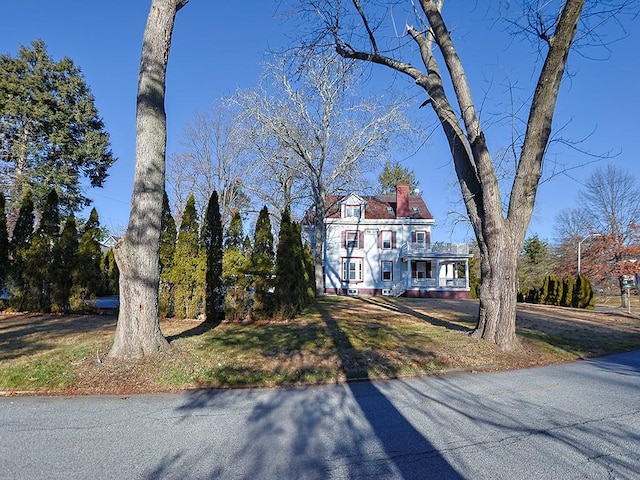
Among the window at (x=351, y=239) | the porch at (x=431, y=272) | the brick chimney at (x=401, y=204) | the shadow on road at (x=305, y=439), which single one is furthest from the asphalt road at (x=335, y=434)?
the brick chimney at (x=401, y=204)

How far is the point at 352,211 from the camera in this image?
3256 centimetres

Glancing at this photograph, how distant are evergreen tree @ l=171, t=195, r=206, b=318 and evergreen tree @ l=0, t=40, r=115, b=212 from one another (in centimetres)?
1529

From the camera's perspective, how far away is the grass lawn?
5.48 m

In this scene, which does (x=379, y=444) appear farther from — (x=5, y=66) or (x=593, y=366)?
(x=5, y=66)

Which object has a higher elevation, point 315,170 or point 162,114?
point 315,170

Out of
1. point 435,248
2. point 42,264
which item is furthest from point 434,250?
point 42,264

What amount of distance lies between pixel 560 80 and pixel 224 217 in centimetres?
2524

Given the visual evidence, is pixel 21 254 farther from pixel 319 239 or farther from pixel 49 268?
pixel 319 239

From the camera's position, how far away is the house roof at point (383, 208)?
3275cm

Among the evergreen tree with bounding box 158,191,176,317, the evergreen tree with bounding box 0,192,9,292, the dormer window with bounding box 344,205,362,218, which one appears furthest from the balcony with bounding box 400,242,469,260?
the evergreen tree with bounding box 0,192,9,292

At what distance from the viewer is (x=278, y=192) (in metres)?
27.2

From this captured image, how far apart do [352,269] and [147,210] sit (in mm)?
26670

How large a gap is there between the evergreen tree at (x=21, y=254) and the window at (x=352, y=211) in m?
22.3

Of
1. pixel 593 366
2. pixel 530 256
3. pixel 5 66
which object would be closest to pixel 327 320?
pixel 593 366
